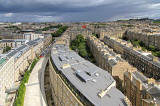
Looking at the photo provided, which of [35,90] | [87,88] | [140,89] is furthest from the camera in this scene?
[35,90]

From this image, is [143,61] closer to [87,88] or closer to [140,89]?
[140,89]

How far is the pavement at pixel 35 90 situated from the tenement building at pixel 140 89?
1670cm

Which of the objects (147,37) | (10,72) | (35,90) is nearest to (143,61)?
(35,90)

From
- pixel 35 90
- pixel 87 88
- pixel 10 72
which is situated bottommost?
pixel 35 90

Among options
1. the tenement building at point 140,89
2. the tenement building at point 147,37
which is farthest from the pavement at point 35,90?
the tenement building at point 147,37

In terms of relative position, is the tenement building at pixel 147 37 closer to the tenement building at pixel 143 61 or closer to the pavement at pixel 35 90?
the tenement building at pixel 143 61

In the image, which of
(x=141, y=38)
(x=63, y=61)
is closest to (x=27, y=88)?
(x=63, y=61)

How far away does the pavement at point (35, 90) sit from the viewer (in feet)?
125

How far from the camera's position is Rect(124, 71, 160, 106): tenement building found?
2734cm

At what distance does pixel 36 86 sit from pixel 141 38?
6921 cm

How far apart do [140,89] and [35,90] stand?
81.0 feet

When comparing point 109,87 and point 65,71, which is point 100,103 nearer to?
point 109,87

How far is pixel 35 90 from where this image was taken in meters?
43.8

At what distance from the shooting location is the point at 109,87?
25.8m
